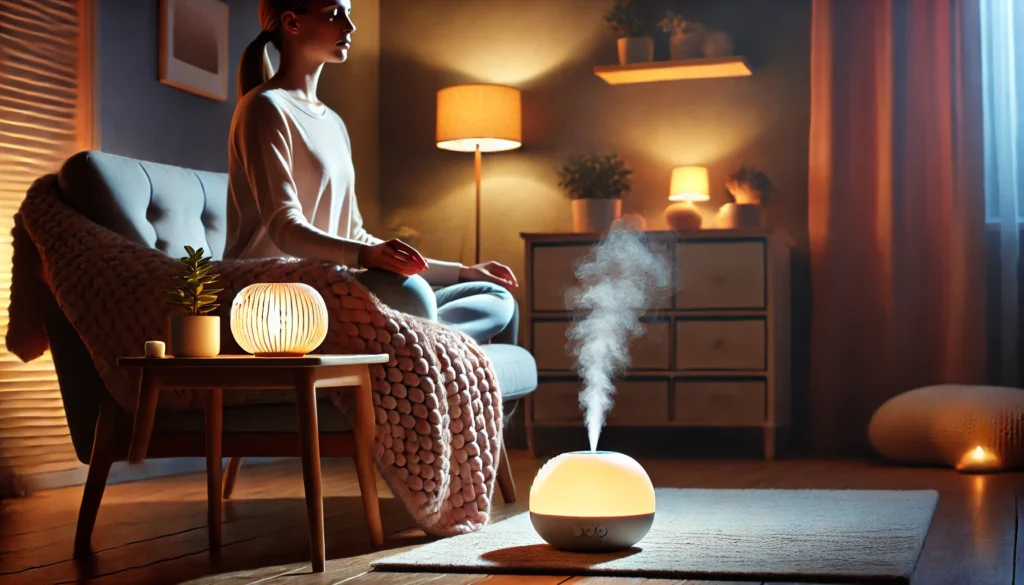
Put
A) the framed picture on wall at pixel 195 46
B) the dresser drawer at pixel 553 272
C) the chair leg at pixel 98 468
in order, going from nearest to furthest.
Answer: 1. the chair leg at pixel 98 468
2. the framed picture on wall at pixel 195 46
3. the dresser drawer at pixel 553 272

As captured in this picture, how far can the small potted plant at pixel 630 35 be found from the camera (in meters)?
4.12

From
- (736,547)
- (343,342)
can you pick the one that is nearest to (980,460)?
(736,547)

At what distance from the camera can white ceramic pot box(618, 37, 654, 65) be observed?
412 centimetres

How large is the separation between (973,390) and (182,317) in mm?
2417

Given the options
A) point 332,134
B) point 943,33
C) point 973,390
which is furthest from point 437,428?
point 943,33

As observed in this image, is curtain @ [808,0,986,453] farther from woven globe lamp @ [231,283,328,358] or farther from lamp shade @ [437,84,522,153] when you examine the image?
woven globe lamp @ [231,283,328,358]

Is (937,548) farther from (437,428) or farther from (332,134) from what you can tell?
(332,134)

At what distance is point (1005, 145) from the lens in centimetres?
369

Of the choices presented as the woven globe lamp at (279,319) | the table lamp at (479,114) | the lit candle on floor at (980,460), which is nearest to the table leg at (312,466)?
the woven globe lamp at (279,319)

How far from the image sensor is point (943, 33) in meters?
3.76

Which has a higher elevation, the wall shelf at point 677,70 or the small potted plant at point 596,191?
the wall shelf at point 677,70

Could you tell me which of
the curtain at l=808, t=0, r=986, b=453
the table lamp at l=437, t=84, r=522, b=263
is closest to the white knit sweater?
the table lamp at l=437, t=84, r=522, b=263

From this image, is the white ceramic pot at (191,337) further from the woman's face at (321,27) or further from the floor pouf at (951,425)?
the floor pouf at (951,425)

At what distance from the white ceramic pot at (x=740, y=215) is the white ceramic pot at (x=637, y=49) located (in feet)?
2.05
